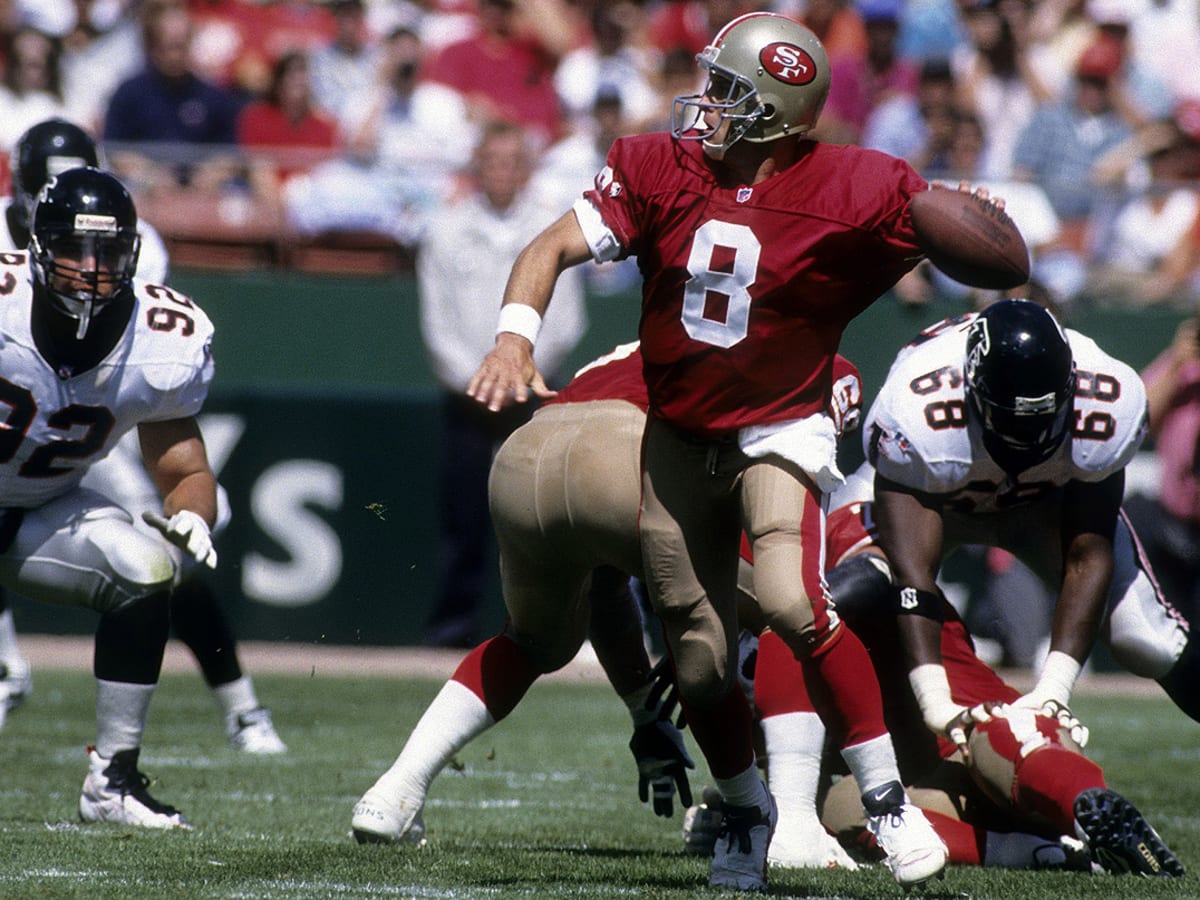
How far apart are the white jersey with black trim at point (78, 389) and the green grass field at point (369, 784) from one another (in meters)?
0.86

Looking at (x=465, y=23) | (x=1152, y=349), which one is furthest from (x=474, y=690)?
(x=465, y=23)

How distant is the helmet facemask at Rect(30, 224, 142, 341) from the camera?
4617mm

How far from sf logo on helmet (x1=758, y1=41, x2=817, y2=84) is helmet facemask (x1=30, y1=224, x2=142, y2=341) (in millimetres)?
1727

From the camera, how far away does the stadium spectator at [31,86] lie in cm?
962

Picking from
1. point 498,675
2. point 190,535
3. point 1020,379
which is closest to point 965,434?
point 1020,379

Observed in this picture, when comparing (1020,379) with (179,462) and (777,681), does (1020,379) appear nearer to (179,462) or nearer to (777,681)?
(777,681)

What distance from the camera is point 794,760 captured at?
14.2 ft

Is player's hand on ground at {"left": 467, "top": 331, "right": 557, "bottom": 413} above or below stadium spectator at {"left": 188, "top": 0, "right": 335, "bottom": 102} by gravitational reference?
above

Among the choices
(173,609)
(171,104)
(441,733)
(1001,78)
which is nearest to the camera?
(441,733)

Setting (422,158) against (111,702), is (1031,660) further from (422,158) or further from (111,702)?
(111,702)

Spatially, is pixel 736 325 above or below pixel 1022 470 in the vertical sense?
above

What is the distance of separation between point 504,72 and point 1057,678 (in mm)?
6634

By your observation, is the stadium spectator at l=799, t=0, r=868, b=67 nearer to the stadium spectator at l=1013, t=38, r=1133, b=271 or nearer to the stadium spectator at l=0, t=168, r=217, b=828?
→ the stadium spectator at l=1013, t=38, r=1133, b=271

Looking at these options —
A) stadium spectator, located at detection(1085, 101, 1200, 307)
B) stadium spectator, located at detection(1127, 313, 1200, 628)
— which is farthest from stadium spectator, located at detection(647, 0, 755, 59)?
stadium spectator, located at detection(1127, 313, 1200, 628)
